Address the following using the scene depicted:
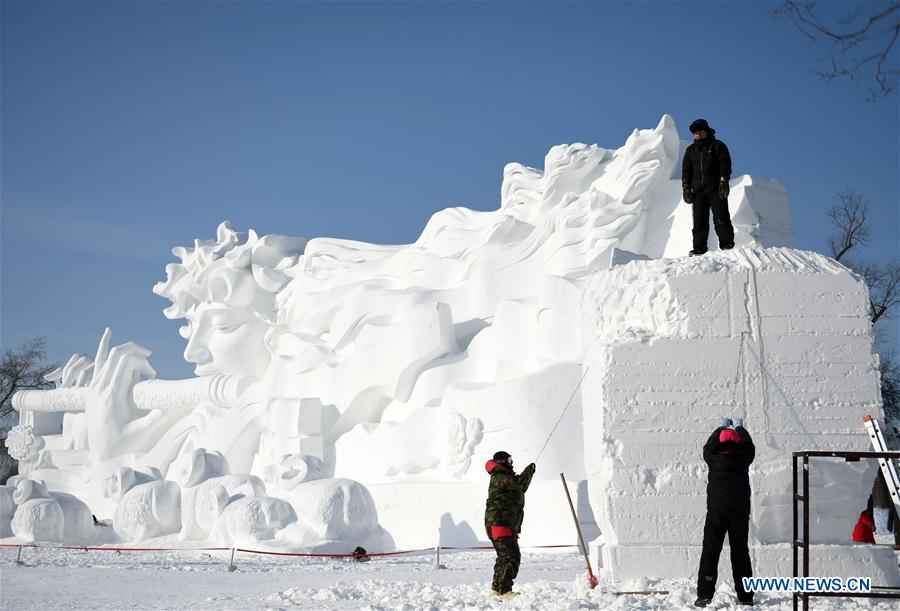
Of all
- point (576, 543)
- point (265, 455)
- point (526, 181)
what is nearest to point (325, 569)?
point (576, 543)

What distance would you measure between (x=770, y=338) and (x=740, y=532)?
1.35m

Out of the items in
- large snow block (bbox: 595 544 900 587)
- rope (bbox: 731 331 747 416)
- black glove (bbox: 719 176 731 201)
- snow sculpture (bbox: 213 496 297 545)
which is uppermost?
black glove (bbox: 719 176 731 201)

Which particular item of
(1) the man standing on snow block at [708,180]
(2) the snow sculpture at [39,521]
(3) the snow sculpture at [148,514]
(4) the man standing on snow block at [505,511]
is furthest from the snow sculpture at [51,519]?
(1) the man standing on snow block at [708,180]

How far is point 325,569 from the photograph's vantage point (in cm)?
904

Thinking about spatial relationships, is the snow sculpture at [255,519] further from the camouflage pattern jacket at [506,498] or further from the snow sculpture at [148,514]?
the camouflage pattern jacket at [506,498]

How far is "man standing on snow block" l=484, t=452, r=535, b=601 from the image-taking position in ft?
19.9

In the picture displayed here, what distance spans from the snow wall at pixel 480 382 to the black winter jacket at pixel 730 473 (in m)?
0.67

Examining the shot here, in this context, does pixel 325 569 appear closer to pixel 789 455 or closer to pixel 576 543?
pixel 576 543

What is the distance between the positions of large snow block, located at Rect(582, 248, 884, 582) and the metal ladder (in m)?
0.24

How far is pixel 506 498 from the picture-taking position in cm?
622

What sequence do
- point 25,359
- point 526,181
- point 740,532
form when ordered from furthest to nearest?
point 25,359, point 526,181, point 740,532

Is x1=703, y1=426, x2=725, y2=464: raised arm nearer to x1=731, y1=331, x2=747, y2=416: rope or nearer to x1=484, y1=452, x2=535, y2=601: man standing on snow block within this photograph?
x1=731, y1=331, x2=747, y2=416: rope

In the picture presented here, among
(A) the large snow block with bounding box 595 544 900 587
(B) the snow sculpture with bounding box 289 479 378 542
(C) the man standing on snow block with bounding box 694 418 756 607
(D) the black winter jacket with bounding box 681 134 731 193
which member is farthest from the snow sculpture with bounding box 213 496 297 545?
(C) the man standing on snow block with bounding box 694 418 756 607

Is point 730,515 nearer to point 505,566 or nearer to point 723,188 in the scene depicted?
point 505,566
